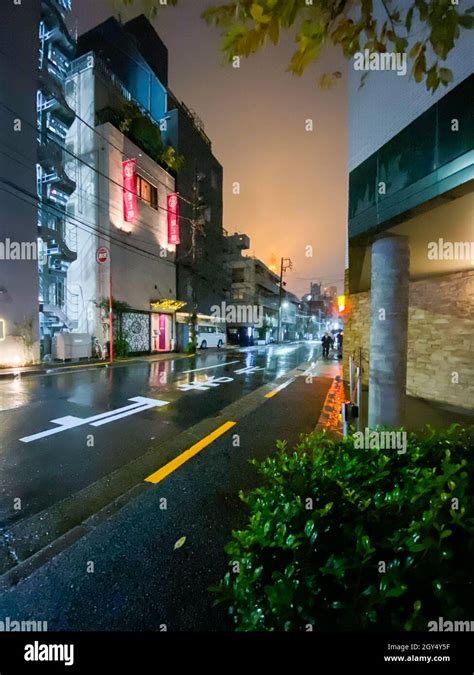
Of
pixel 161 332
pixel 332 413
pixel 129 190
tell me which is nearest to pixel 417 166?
pixel 332 413

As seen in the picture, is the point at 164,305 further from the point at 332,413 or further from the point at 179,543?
the point at 179,543

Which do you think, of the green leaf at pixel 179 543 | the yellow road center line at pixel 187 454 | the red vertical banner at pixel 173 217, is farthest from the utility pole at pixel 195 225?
the green leaf at pixel 179 543

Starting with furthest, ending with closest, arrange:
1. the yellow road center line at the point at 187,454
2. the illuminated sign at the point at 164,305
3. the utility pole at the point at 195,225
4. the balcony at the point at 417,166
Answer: the utility pole at the point at 195,225 → the illuminated sign at the point at 164,305 → the yellow road center line at the point at 187,454 → the balcony at the point at 417,166

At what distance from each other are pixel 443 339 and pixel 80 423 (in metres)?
8.23

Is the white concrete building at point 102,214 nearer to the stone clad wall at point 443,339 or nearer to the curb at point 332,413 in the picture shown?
the curb at point 332,413

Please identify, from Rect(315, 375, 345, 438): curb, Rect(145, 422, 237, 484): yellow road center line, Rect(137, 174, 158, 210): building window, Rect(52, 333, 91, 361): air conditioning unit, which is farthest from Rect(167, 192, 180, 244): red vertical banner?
Rect(145, 422, 237, 484): yellow road center line

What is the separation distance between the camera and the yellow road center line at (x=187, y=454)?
12.3 feet

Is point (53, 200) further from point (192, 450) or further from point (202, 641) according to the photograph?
point (202, 641)

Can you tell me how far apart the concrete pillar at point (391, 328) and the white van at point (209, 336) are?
918 inches

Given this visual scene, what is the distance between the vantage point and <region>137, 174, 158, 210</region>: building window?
20766 millimetres

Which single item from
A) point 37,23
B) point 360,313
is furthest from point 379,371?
point 37,23

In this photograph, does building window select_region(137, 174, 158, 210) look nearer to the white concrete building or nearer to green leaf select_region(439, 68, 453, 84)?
the white concrete building

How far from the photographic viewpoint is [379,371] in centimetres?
440

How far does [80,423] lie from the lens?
5.73 meters
